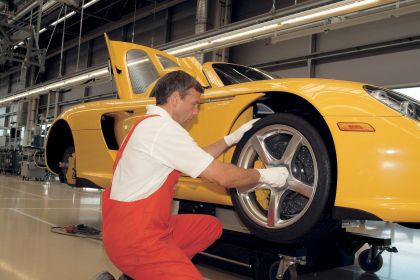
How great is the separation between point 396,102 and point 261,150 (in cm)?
80

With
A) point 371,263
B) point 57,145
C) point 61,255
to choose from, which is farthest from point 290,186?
point 57,145

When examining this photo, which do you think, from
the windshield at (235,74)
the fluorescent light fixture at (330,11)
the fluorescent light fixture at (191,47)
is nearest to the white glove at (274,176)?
the windshield at (235,74)

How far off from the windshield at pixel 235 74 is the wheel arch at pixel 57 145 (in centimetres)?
226

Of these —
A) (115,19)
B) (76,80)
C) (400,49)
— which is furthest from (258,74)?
(115,19)

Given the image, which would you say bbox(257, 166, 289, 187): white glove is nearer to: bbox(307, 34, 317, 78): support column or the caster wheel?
the caster wheel

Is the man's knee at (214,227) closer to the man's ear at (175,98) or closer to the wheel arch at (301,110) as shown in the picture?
the wheel arch at (301,110)

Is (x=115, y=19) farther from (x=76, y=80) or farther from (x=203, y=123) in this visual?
(x=203, y=123)

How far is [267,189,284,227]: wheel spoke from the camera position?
2.30 metres

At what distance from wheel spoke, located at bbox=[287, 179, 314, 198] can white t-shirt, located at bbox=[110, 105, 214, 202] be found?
0.67 m

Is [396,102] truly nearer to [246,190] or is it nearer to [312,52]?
[246,190]

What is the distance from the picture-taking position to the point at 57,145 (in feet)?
16.3

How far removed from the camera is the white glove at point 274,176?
82.8 inches

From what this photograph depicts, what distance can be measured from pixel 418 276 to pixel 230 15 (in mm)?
9032

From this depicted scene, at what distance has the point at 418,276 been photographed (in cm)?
336
